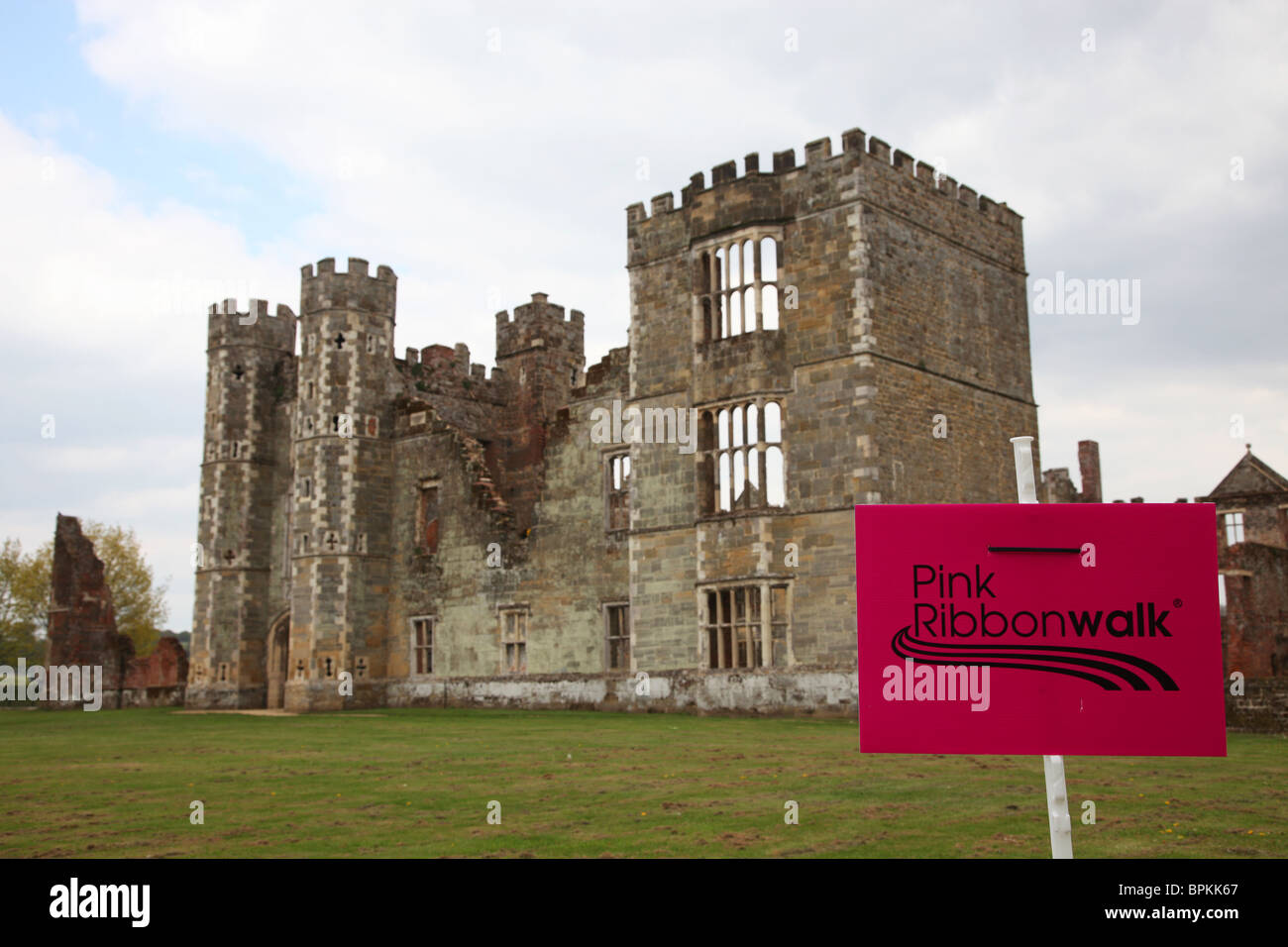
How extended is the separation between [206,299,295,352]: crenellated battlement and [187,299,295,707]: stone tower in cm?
3

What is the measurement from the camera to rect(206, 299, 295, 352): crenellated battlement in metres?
38.2

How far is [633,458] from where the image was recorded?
88.1 feet

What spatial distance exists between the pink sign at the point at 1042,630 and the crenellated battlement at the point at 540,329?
3180 cm

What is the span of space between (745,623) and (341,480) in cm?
1480

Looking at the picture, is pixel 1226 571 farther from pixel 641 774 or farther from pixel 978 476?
pixel 641 774

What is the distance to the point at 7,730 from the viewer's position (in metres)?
25.6

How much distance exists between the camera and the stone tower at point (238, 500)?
1448 inches

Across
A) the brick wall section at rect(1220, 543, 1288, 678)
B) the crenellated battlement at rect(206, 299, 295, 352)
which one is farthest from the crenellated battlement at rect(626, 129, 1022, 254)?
the crenellated battlement at rect(206, 299, 295, 352)

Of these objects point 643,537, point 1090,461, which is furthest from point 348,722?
point 1090,461

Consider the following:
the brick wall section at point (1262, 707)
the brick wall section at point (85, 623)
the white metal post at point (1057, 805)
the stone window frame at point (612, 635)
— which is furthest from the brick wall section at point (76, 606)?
the white metal post at point (1057, 805)

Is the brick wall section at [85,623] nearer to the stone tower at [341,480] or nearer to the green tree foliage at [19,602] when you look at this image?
the stone tower at [341,480]

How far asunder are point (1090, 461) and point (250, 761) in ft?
116

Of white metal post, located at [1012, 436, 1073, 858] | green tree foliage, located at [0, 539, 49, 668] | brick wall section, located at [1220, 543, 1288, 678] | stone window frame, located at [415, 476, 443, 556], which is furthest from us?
green tree foliage, located at [0, 539, 49, 668]

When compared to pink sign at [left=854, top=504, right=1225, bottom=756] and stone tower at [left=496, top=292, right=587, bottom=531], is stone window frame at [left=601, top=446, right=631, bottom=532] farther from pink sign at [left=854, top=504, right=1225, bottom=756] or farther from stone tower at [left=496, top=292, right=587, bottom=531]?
pink sign at [left=854, top=504, right=1225, bottom=756]
